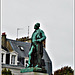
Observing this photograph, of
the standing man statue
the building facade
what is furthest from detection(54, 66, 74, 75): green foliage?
the standing man statue

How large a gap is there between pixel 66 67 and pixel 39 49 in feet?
132

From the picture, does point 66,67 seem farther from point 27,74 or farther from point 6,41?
point 27,74

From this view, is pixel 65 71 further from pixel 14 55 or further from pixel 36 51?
pixel 36 51

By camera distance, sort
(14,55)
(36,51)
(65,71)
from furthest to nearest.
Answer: (65,71) → (14,55) → (36,51)

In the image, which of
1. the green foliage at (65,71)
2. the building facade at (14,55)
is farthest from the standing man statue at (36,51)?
the green foliage at (65,71)

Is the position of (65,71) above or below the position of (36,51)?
below

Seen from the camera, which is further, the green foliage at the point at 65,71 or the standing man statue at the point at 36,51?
the green foliage at the point at 65,71

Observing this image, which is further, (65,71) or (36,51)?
(65,71)

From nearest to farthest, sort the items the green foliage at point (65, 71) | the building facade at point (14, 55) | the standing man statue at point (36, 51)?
the standing man statue at point (36, 51), the building facade at point (14, 55), the green foliage at point (65, 71)

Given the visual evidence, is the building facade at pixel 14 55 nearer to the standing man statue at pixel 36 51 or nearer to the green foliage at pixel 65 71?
the green foliage at pixel 65 71

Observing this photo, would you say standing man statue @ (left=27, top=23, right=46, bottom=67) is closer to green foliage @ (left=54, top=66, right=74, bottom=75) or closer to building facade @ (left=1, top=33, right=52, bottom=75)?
building facade @ (left=1, top=33, right=52, bottom=75)

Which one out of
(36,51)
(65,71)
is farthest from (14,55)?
(36,51)

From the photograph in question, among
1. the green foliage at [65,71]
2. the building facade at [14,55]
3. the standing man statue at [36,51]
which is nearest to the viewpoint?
the standing man statue at [36,51]

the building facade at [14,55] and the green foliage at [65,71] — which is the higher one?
the building facade at [14,55]
